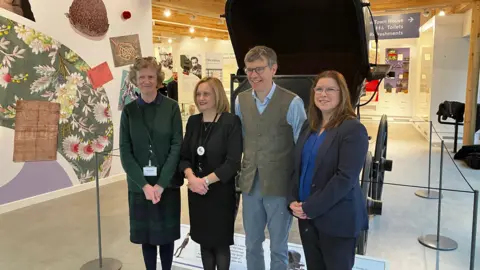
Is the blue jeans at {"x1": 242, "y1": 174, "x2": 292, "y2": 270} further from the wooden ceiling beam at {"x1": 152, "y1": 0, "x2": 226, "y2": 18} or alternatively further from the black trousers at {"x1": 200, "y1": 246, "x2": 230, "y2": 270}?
the wooden ceiling beam at {"x1": 152, "y1": 0, "x2": 226, "y2": 18}

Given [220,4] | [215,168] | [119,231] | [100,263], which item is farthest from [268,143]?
[220,4]

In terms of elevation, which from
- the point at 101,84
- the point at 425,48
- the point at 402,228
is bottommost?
the point at 402,228

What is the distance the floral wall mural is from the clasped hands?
8.61 ft

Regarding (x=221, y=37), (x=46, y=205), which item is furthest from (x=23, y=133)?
(x=221, y=37)

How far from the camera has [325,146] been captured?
1.66 m

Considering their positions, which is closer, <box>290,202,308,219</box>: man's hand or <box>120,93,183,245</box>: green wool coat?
<box>290,202,308,219</box>: man's hand

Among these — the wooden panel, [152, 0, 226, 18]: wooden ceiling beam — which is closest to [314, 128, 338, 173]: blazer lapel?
the wooden panel

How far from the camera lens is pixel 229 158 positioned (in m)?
2.03

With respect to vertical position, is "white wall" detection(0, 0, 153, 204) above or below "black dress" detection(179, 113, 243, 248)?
above

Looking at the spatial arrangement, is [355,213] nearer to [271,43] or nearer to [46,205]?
[271,43]

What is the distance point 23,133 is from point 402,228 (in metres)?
3.96

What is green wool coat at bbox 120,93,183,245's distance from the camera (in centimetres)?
217

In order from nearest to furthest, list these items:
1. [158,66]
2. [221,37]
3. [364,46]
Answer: [158,66] < [364,46] < [221,37]

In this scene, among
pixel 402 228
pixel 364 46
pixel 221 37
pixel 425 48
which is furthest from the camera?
pixel 221 37
